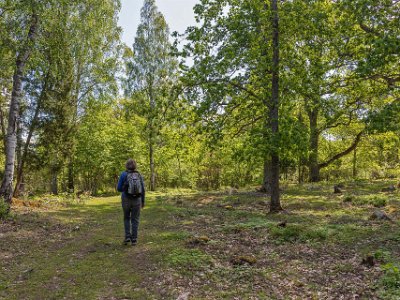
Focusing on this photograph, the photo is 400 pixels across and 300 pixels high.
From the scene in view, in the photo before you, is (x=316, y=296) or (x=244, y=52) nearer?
(x=316, y=296)

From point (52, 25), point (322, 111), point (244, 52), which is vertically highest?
point (52, 25)

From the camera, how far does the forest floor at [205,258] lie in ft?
20.7

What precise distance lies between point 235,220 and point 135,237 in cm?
462

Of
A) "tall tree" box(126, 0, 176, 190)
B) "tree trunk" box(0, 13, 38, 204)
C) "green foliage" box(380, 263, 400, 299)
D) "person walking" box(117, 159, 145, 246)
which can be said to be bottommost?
"green foliage" box(380, 263, 400, 299)

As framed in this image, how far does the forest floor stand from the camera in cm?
632

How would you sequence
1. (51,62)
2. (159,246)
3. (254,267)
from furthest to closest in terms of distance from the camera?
(51,62)
(159,246)
(254,267)

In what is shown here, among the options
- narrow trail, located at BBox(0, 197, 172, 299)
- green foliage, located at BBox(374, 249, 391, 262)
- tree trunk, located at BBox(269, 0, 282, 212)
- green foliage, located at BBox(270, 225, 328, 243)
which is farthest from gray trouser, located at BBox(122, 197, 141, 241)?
green foliage, located at BBox(374, 249, 391, 262)

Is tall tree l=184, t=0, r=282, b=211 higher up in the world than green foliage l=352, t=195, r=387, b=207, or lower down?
higher up

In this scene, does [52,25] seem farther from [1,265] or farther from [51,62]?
[1,265]

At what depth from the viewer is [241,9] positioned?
43.2ft

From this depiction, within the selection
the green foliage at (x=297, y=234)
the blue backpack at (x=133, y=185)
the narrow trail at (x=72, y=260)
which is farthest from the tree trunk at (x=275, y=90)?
the blue backpack at (x=133, y=185)

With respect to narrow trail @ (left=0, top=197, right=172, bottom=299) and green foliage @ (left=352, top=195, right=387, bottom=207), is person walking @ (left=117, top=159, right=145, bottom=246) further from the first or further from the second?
green foliage @ (left=352, top=195, right=387, bottom=207)

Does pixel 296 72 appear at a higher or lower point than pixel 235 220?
higher

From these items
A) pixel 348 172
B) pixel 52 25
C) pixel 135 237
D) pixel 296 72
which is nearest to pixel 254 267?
pixel 135 237
